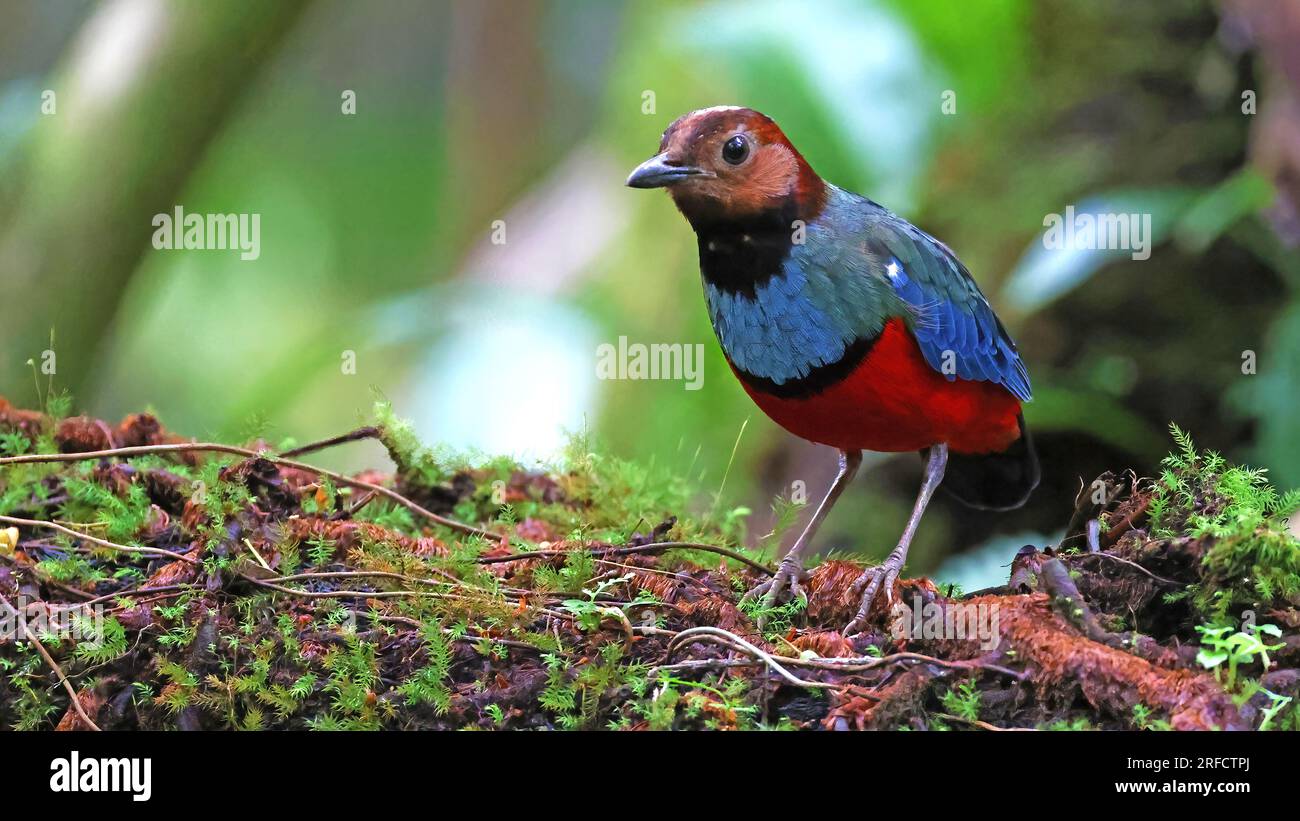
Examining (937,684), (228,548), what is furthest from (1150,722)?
(228,548)

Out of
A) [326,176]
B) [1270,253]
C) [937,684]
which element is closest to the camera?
[937,684]

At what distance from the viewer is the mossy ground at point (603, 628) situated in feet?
8.89

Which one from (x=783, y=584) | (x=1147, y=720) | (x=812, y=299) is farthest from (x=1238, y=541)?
(x=812, y=299)

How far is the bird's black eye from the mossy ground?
1.05 m

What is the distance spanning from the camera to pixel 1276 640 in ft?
9.27

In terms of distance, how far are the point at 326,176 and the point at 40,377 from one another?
16.7 feet

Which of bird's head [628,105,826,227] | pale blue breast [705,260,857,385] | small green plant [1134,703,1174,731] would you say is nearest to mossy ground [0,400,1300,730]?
small green plant [1134,703,1174,731]

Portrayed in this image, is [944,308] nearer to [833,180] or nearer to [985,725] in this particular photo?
[985,725]

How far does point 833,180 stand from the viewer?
18.6ft

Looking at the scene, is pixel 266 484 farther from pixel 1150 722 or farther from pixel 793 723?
pixel 1150 722

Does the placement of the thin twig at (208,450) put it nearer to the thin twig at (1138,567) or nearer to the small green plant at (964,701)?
the small green plant at (964,701)

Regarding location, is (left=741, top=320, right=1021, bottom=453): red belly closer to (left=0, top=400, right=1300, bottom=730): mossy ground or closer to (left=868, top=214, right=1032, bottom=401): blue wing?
(left=868, top=214, right=1032, bottom=401): blue wing

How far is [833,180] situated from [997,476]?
1788mm

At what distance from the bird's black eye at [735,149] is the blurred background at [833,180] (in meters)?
1.55
